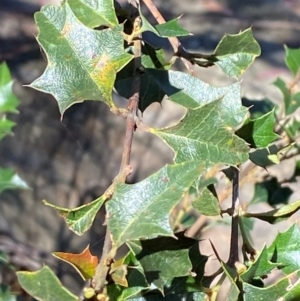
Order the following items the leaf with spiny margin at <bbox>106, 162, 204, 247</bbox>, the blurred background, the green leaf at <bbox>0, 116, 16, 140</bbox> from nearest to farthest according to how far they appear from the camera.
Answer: the leaf with spiny margin at <bbox>106, 162, 204, 247</bbox> < the green leaf at <bbox>0, 116, 16, 140</bbox> < the blurred background

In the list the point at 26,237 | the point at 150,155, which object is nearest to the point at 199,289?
the point at 26,237

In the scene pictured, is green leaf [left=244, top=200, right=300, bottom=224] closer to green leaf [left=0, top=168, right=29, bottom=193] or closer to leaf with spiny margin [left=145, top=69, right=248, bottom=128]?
leaf with spiny margin [left=145, top=69, right=248, bottom=128]

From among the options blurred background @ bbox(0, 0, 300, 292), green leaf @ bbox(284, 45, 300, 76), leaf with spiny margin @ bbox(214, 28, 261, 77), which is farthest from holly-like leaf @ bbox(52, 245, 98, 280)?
blurred background @ bbox(0, 0, 300, 292)

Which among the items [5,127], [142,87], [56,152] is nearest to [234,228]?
[142,87]

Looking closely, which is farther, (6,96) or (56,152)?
(56,152)

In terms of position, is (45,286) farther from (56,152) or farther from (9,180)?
(56,152)

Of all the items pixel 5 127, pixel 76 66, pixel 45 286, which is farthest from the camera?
pixel 5 127
